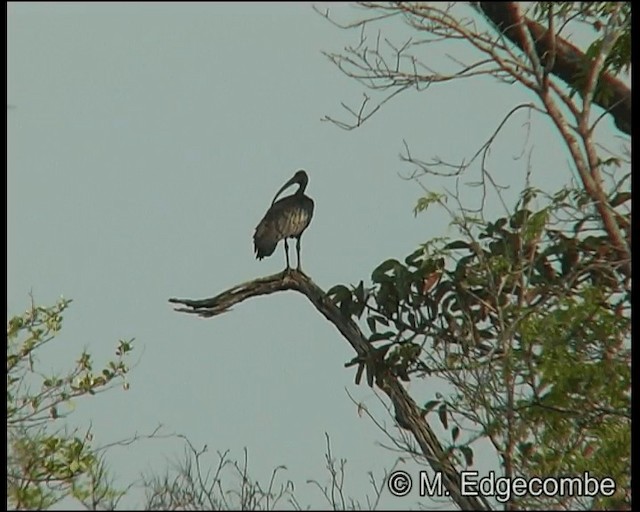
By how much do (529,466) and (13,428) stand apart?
2112mm

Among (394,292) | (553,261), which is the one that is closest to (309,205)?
(394,292)

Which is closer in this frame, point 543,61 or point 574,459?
point 574,459

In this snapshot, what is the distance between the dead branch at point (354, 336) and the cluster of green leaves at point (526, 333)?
0.06 meters

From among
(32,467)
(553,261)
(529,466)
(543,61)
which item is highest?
(543,61)

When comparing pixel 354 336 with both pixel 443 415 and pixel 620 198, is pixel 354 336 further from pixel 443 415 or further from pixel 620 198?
pixel 620 198

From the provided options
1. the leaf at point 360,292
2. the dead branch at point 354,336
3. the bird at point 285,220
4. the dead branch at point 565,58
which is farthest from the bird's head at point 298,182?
the dead branch at point 565,58

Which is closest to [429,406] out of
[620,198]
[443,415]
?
[443,415]

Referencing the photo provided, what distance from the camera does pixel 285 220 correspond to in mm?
5980

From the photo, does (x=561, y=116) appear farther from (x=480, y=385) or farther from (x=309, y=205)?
(x=309, y=205)

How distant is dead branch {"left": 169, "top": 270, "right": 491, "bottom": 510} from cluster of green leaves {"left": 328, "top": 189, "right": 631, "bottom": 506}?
60 millimetres

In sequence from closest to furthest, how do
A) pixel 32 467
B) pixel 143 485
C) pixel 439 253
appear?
pixel 143 485
pixel 32 467
pixel 439 253

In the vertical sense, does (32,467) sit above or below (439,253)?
below

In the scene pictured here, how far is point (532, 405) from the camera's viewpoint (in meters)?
4.68

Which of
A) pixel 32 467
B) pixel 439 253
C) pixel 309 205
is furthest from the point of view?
pixel 309 205
